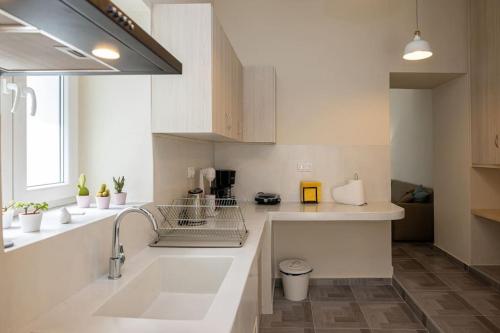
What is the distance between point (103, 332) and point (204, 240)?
939 millimetres

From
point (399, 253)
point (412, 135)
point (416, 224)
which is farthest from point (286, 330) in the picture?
point (412, 135)

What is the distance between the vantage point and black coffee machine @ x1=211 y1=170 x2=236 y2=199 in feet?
10.0

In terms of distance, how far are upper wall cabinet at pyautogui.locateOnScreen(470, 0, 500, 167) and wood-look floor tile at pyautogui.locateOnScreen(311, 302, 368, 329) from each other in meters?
1.77

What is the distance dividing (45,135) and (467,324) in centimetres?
280

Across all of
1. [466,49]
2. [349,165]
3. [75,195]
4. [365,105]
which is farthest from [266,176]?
[466,49]

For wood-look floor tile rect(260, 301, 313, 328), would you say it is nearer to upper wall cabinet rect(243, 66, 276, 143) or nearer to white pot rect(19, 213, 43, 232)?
upper wall cabinet rect(243, 66, 276, 143)

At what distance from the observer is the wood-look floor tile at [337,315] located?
2607 mm

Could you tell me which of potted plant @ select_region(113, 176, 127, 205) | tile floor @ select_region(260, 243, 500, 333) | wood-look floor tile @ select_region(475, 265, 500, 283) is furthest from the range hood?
wood-look floor tile @ select_region(475, 265, 500, 283)

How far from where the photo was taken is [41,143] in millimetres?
1533

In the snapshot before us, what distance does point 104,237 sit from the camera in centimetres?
140

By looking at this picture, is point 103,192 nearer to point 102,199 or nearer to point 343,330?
point 102,199

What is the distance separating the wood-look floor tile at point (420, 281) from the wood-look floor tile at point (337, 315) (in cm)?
56

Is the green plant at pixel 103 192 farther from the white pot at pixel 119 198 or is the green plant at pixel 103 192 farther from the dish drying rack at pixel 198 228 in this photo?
the dish drying rack at pixel 198 228

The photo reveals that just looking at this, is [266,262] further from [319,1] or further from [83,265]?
[319,1]
